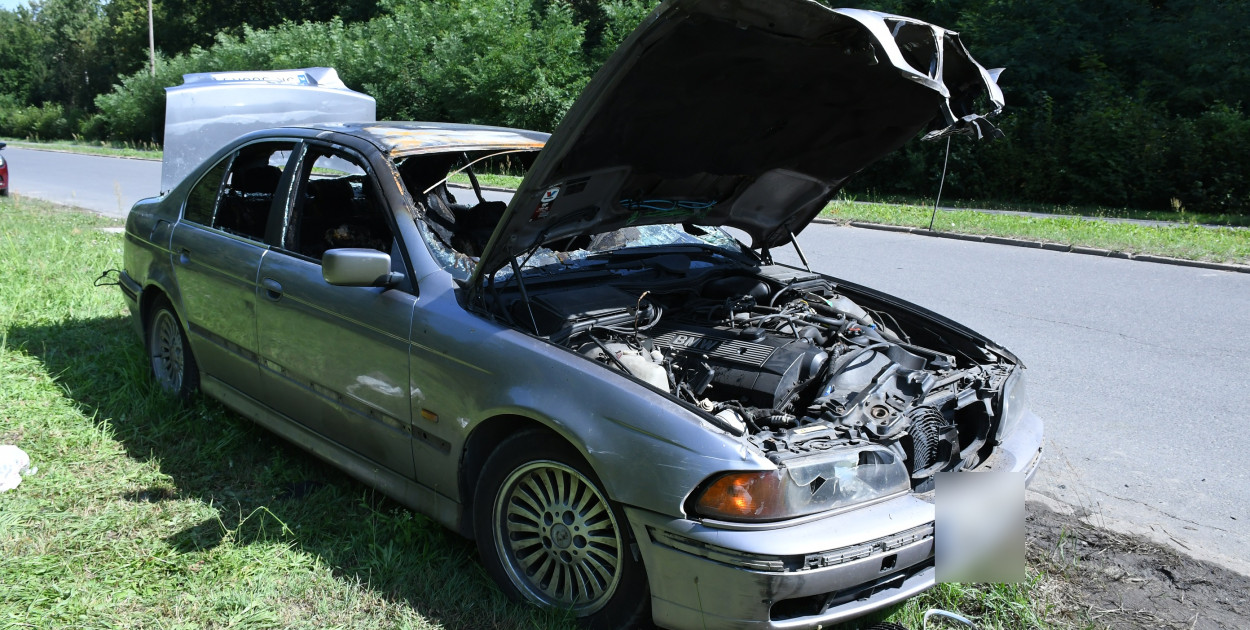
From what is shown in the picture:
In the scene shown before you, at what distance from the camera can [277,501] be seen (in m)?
3.94

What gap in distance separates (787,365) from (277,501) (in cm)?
230

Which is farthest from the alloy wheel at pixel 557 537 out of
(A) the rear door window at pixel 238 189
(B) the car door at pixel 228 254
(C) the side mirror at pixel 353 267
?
(A) the rear door window at pixel 238 189

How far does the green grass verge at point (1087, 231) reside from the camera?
10828 millimetres

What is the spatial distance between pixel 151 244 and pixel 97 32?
67.9m

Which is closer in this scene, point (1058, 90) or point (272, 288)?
point (272, 288)

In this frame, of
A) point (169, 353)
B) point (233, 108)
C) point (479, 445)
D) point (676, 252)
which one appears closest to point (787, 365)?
point (479, 445)

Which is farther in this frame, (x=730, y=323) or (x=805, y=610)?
(x=730, y=323)

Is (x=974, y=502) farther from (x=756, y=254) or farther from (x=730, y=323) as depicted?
(x=756, y=254)

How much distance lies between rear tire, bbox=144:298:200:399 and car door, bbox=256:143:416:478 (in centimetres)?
98

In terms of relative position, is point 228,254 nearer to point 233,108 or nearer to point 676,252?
point 676,252

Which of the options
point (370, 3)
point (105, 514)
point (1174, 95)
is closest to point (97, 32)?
point (370, 3)

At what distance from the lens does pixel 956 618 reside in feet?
10.1

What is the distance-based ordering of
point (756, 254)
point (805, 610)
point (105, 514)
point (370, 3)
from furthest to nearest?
point (370, 3)
point (756, 254)
point (105, 514)
point (805, 610)

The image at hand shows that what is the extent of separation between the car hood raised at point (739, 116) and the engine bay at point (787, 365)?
386 millimetres
